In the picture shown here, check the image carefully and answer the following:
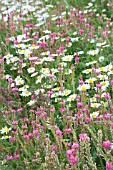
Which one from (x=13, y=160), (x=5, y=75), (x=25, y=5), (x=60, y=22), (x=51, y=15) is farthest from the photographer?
(x=25, y=5)

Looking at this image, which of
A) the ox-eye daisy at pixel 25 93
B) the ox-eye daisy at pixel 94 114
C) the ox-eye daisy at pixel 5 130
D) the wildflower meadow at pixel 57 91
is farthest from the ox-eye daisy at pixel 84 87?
the ox-eye daisy at pixel 5 130

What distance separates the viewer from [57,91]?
3.20 m

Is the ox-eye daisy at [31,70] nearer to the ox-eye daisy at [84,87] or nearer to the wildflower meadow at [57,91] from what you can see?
the wildflower meadow at [57,91]

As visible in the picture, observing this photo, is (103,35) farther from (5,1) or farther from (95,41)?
(5,1)

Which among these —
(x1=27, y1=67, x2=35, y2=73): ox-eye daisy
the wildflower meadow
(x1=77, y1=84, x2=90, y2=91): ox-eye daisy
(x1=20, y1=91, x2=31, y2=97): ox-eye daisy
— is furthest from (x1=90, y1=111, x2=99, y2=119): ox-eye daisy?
(x1=27, y1=67, x2=35, y2=73): ox-eye daisy

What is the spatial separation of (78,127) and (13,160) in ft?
1.56

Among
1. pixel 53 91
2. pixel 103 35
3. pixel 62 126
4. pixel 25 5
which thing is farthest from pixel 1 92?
pixel 25 5

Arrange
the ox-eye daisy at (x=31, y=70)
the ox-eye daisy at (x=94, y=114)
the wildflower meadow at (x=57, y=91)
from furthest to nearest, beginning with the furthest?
the ox-eye daisy at (x=31, y=70) → the ox-eye daisy at (x=94, y=114) → the wildflower meadow at (x=57, y=91)

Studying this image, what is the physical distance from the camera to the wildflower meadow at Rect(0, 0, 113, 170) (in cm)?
232

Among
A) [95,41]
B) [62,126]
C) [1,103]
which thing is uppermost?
[95,41]

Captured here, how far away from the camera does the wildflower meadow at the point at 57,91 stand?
91.5 inches

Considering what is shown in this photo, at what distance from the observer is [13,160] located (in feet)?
8.41

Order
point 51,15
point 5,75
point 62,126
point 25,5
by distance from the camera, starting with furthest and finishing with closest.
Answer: point 25,5 < point 51,15 < point 5,75 < point 62,126

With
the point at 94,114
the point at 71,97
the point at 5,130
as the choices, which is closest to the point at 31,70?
the point at 71,97
